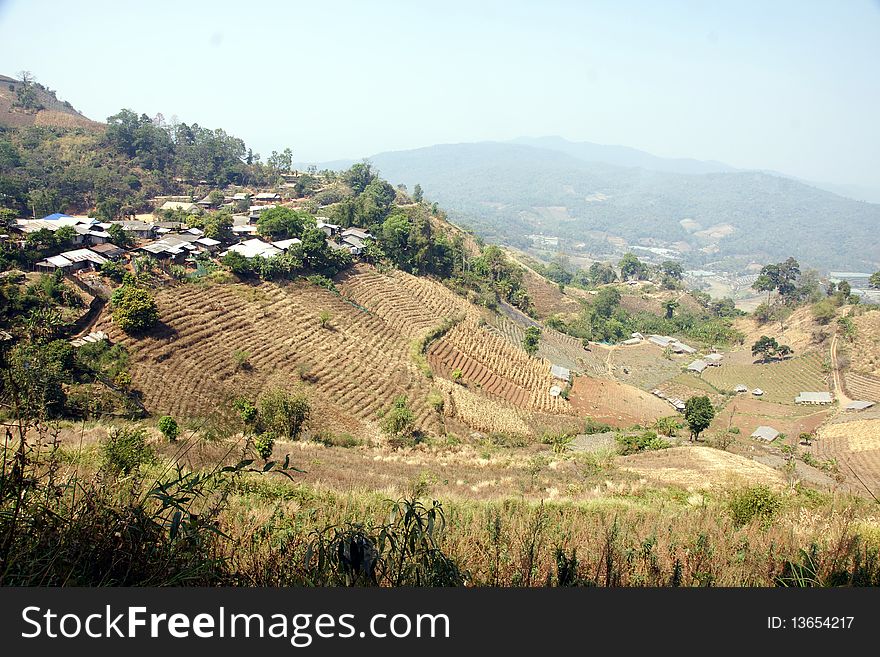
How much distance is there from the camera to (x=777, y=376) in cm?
3703

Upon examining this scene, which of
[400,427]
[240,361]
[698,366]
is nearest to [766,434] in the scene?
[698,366]

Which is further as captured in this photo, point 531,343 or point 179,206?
point 179,206

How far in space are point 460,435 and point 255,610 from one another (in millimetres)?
17255

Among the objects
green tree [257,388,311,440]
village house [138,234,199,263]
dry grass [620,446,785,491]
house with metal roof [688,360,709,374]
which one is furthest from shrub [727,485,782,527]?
house with metal roof [688,360,709,374]

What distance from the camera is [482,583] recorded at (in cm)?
266

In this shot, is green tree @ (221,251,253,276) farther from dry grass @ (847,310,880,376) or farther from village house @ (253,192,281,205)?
dry grass @ (847,310,880,376)

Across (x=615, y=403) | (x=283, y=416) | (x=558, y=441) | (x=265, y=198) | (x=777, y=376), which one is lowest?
(x=777, y=376)

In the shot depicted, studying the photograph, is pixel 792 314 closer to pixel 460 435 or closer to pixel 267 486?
pixel 460 435

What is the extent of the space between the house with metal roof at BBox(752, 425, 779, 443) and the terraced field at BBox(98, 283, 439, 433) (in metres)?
17.1

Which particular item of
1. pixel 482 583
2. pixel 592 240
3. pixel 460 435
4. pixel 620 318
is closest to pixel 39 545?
pixel 482 583

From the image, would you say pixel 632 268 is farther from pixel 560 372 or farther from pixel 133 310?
pixel 133 310

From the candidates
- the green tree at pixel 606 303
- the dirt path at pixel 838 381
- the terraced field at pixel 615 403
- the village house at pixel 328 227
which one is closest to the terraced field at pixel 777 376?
the dirt path at pixel 838 381

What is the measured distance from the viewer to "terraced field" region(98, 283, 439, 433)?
1714cm

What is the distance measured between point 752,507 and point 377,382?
56.8 ft
